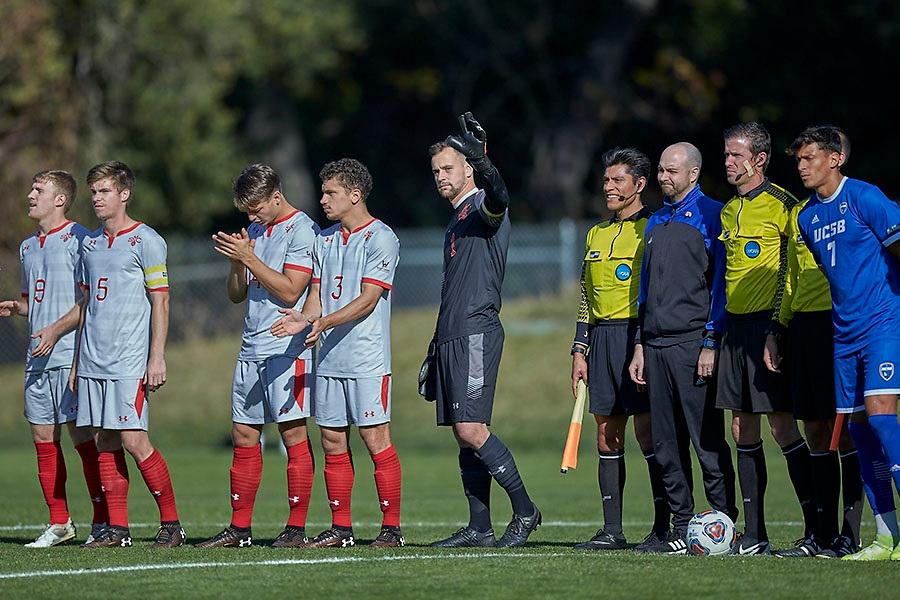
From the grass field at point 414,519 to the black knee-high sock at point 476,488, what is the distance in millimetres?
394

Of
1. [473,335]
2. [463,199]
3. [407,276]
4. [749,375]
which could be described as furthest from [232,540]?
[407,276]

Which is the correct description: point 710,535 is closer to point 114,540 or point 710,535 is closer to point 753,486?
point 753,486

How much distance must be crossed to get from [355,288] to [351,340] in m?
0.36

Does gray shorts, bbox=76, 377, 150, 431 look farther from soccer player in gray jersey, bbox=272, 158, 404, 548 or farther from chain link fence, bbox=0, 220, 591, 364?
chain link fence, bbox=0, 220, 591, 364

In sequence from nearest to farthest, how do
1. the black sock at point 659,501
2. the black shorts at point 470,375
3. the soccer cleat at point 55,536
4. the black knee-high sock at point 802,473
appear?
the black knee-high sock at point 802,473, the black shorts at point 470,375, the black sock at point 659,501, the soccer cleat at point 55,536

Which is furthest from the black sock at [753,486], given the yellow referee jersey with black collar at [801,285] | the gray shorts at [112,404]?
the gray shorts at [112,404]

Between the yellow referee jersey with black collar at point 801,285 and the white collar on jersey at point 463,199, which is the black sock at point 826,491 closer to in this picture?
the yellow referee jersey with black collar at point 801,285

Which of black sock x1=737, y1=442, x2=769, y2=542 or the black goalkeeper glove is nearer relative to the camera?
the black goalkeeper glove

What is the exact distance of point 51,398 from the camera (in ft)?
32.5

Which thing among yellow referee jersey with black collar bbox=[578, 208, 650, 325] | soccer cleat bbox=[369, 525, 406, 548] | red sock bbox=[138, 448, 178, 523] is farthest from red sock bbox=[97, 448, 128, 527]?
yellow referee jersey with black collar bbox=[578, 208, 650, 325]

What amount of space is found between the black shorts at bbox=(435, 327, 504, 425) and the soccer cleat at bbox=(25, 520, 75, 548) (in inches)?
113

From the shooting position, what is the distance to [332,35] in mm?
32031

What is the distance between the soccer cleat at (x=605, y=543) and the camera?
9211mm

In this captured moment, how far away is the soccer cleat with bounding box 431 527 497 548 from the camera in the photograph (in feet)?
30.5
